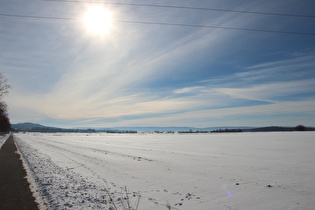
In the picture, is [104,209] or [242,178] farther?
[242,178]

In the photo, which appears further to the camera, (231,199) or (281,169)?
(281,169)

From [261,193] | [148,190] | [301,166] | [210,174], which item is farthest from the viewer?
[301,166]

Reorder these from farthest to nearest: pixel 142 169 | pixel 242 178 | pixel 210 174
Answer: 1. pixel 142 169
2. pixel 210 174
3. pixel 242 178

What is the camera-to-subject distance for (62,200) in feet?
19.7

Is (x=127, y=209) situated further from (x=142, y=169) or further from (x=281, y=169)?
(x=281, y=169)

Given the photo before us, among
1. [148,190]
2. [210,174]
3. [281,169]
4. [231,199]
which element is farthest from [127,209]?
[281,169]

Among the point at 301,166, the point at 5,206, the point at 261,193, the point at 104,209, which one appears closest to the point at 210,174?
the point at 261,193

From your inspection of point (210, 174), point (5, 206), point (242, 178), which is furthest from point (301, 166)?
point (5, 206)

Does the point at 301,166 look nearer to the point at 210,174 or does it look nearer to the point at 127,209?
the point at 210,174

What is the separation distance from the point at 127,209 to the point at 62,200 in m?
2.28

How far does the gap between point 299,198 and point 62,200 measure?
24.3 ft

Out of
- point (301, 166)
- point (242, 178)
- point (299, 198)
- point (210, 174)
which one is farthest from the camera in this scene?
point (301, 166)

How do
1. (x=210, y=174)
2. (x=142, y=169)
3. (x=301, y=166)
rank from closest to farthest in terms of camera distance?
(x=210, y=174) → (x=301, y=166) → (x=142, y=169)

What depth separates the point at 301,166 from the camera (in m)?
9.68
